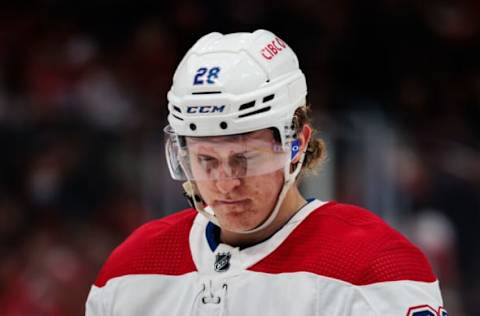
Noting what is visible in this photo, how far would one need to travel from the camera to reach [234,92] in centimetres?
220

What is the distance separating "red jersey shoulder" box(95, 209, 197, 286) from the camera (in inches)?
96.0

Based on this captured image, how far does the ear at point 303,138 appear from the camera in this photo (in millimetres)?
2307

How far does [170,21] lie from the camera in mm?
6496

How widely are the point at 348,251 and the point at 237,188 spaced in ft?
0.86

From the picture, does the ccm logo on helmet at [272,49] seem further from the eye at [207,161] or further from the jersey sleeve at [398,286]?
the jersey sleeve at [398,286]

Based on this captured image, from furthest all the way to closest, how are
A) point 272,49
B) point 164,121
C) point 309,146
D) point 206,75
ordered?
point 164,121
point 309,146
point 272,49
point 206,75

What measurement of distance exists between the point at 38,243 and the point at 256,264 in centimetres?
299

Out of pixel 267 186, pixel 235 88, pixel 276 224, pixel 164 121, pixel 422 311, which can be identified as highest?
pixel 235 88

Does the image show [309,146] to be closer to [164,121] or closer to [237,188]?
[237,188]

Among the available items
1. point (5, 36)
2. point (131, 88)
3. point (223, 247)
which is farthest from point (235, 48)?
point (5, 36)

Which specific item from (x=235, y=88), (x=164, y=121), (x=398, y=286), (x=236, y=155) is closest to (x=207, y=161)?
(x=236, y=155)

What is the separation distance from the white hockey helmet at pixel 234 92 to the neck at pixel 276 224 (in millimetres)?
42

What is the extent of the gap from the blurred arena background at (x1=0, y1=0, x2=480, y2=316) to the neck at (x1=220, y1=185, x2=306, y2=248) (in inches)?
54.6

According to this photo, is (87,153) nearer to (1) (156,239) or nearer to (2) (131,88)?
(2) (131,88)
